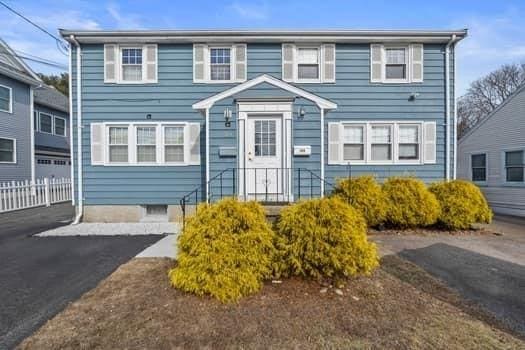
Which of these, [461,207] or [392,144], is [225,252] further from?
[392,144]

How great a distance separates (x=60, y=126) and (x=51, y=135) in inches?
49.7

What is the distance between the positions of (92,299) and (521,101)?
45.0 ft

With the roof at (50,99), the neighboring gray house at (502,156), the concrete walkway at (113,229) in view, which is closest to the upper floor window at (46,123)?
the roof at (50,99)

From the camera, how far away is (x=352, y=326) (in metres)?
2.83

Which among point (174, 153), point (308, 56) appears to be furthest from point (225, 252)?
point (308, 56)

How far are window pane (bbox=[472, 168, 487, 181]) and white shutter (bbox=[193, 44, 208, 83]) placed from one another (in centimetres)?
1150

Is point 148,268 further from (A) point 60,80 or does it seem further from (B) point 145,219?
(A) point 60,80

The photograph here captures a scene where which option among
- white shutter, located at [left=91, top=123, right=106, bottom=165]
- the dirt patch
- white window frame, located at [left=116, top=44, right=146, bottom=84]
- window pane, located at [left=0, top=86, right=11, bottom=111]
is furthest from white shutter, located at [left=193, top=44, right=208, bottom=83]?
window pane, located at [left=0, top=86, right=11, bottom=111]

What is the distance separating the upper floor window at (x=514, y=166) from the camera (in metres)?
10.2

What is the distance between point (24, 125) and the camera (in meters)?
14.7

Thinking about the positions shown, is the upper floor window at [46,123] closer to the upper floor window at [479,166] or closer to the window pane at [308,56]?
the window pane at [308,56]

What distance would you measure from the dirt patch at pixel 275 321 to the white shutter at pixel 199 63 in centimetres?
649

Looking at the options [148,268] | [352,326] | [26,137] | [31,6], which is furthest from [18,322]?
[26,137]

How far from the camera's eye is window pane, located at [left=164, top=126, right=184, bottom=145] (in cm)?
857
